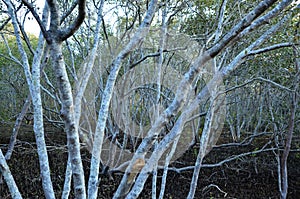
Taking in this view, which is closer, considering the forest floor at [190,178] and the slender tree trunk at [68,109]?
the slender tree trunk at [68,109]

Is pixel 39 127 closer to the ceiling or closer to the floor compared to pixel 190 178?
closer to the ceiling

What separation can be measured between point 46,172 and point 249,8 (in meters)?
3.55

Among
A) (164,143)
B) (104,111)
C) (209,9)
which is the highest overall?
(209,9)

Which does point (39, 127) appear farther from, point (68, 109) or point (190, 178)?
point (190, 178)

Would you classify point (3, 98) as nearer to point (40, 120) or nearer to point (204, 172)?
point (204, 172)

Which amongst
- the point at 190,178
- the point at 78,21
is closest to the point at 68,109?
the point at 78,21

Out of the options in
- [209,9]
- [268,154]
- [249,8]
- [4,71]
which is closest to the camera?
[249,8]

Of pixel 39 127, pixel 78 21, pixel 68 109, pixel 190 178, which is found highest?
pixel 78 21

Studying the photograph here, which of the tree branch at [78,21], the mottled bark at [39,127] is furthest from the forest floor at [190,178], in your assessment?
the tree branch at [78,21]

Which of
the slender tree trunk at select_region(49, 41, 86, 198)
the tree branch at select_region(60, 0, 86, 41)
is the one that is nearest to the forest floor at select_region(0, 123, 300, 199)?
the slender tree trunk at select_region(49, 41, 86, 198)

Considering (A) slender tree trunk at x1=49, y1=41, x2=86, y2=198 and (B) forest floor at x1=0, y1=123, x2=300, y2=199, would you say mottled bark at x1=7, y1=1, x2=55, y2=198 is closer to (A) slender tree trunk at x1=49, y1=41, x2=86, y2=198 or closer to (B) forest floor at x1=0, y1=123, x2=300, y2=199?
(A) slender tree trunk at x1=49, y1=41, x2=86, y2=198

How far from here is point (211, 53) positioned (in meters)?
1.63

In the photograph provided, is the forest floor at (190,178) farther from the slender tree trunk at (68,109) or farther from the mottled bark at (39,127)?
the slender tree trunk at (68,109)

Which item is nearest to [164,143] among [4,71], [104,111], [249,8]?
[104,111]
